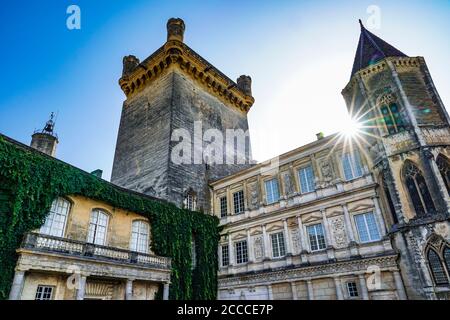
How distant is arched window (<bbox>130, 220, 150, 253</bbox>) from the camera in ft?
57.9

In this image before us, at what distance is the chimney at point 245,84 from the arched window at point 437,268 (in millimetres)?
24219

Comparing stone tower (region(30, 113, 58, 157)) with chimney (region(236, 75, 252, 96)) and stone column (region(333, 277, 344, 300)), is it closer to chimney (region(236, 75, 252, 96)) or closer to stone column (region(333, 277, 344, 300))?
chimney (region(236, 75, 252, 96))

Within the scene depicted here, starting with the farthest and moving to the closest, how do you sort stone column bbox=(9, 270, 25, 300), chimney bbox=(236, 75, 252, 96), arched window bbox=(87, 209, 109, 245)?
chimney bbox=(236, 75, 252, 96)
arched window bbox=(87, 209, 109, 245)
stone column bbox=(9, 270, 25, 300)

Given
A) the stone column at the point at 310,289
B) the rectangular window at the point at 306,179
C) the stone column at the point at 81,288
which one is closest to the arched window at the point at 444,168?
the rectangular window at the point at 306,179

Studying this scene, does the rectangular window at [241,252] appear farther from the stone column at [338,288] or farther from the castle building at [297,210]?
the stone column at [338,288]

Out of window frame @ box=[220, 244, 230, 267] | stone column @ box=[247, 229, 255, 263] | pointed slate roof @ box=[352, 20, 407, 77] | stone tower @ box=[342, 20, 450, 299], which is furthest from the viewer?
window frame @ box=[220, 244, 230, 267]

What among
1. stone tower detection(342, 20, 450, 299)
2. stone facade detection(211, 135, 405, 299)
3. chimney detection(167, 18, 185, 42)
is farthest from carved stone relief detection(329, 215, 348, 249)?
chimney detection(167, 18, 185, 42)

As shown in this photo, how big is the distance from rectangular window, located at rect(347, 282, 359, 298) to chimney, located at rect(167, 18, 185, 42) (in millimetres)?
23369

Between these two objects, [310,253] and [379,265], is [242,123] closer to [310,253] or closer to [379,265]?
[310,253]

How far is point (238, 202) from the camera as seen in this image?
2253 centimetres

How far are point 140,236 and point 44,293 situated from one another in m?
5.89

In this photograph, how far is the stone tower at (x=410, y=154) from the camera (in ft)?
42.8

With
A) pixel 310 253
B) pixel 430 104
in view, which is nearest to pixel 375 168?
pixel 430 104

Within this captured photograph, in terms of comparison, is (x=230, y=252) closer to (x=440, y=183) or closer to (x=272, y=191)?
(x=272, y=191)
